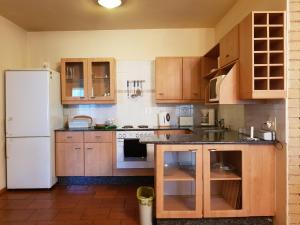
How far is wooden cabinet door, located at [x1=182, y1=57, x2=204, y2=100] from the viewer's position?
12.8 ft

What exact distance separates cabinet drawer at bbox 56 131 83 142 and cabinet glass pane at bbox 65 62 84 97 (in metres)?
0.66

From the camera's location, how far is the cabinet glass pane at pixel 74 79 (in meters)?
3.95

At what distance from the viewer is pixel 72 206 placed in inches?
116

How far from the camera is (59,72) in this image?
4.11 m

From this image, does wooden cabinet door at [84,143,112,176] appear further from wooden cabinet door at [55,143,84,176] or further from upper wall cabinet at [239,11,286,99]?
upper wall cabinet at [239,11,286,99]

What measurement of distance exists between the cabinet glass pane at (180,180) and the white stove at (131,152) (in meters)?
1.16

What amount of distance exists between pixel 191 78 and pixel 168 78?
1.23ft

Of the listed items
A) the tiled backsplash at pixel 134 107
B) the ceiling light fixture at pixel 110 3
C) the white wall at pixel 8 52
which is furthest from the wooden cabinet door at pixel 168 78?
the white wall at pixel 8 52

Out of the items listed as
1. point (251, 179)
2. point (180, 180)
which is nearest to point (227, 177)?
point (251, 179)

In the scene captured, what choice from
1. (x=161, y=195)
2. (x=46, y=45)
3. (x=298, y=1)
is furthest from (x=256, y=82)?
(x=46, y=45)

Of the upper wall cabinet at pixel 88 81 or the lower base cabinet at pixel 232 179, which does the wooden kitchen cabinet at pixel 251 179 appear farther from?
the upper wall cabinet at pixel 88 81

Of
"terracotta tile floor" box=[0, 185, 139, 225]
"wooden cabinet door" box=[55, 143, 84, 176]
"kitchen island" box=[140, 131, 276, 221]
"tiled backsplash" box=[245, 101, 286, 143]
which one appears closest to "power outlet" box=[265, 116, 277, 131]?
"tiled backsplash" box=[245, 101, 286, 143]

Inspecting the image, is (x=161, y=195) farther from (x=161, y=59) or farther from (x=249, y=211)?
(x=161, y=59)

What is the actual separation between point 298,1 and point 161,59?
214 centimetres
